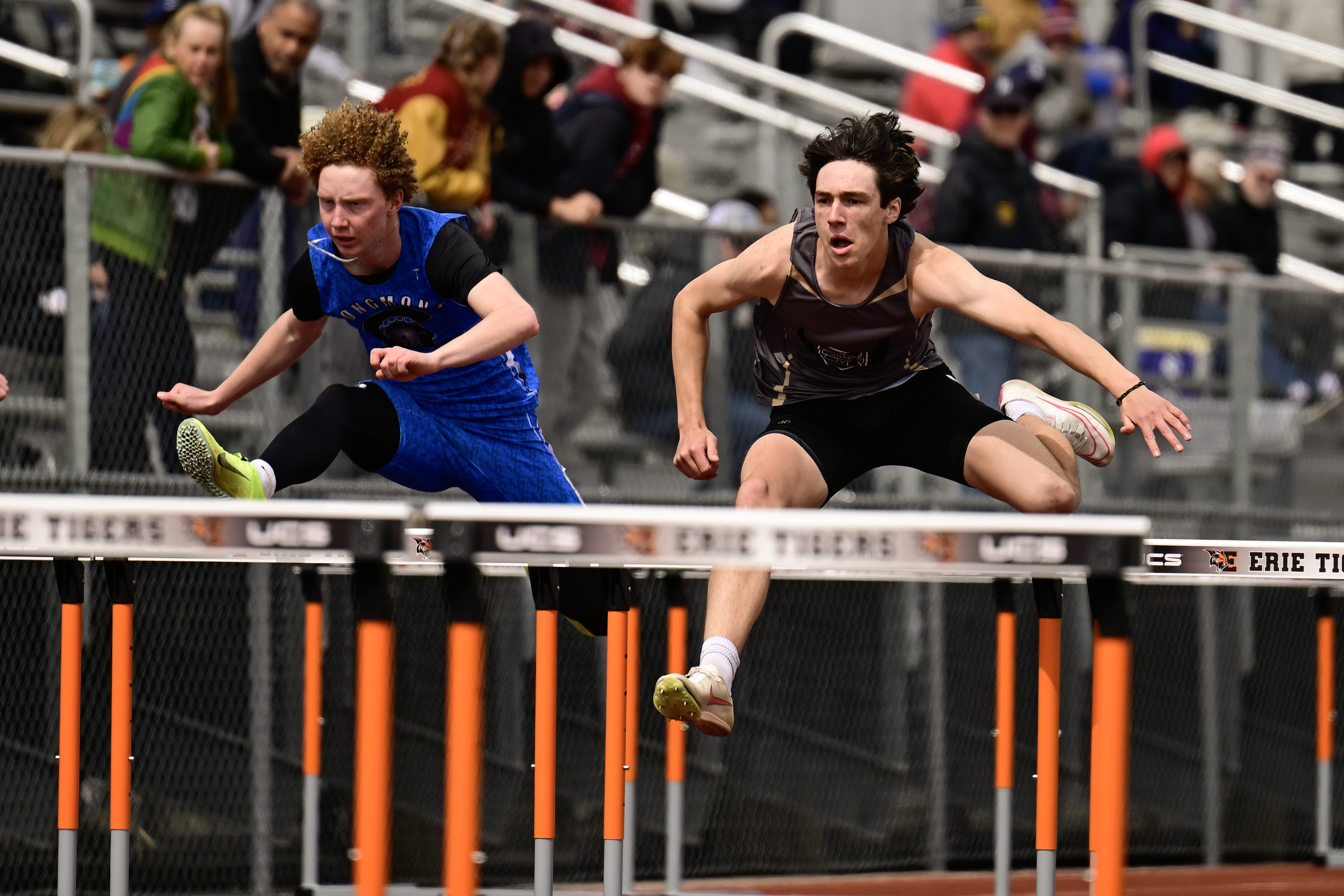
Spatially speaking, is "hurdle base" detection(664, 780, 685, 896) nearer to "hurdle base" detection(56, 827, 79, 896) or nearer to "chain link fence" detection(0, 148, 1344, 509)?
"chain link fence" detection(0, 148, 1344, 509)

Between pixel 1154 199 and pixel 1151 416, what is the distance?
6.76 metres

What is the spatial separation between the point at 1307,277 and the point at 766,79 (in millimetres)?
4000

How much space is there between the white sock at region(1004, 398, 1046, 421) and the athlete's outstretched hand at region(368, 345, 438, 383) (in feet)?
6.17

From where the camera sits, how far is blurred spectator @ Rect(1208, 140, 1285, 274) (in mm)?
11008

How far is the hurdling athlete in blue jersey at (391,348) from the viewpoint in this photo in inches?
209

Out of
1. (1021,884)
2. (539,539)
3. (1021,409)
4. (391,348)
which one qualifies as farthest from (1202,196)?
(539,539)

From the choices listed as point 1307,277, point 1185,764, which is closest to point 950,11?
point 1307,277

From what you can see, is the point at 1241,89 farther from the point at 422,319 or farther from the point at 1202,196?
the point at 422,319

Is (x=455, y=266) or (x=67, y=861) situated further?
(x=67, y=861)

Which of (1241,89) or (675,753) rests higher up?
(1241,89)

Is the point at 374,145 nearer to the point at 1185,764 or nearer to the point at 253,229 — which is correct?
the point at 253,229

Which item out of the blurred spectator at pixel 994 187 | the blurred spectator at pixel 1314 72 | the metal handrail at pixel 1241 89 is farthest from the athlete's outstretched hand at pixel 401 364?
the blurred spectator at pixel 1314 72

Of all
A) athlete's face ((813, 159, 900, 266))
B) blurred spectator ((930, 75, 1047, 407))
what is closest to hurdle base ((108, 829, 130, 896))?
athlete's face ((813, 159, 900, 266))

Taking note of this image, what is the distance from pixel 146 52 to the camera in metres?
8.81
